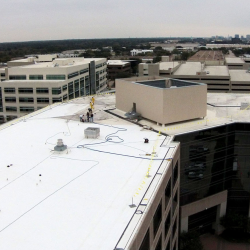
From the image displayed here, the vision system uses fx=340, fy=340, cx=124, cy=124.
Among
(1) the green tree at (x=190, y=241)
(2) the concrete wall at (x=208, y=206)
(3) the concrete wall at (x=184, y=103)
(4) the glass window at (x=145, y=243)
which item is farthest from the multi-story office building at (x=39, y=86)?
(4) the glass window at (x=145, y=243)

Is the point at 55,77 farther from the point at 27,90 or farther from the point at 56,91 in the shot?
the point at 27,90

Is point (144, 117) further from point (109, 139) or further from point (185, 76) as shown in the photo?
point (185, 76)

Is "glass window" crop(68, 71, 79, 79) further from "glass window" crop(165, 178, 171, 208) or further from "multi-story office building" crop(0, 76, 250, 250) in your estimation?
"glass window" crop(165, 178, 171, 208)

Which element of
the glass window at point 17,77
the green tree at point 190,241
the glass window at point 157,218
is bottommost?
the green tree at point 190,241

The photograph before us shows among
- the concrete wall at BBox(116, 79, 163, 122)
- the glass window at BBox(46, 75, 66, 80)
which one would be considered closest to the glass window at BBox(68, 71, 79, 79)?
the glass window at BBox(46, 75, 66, 80)

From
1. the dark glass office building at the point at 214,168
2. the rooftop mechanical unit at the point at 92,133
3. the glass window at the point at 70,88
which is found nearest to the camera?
the rooftop mechanical unit at the point at 92,133

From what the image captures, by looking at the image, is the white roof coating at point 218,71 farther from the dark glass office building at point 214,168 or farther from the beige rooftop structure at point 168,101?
the dark glass office building at point 214,168
